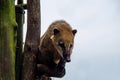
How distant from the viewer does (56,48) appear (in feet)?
31.0

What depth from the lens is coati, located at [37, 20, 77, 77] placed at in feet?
29.0

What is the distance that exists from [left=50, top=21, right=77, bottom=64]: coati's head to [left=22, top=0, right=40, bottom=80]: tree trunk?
0.80 meters

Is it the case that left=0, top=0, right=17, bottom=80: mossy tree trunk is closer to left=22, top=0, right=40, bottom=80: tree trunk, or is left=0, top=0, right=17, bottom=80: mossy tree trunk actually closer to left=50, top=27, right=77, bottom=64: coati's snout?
left=22, top=0, right=40, bottom=80: tree trunk

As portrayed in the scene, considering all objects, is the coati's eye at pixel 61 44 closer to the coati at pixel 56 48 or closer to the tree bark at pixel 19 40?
the coati at pixel 56 48

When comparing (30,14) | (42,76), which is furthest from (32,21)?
(42,76)

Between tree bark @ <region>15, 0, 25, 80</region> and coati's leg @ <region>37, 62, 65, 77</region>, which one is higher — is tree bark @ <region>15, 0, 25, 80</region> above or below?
above

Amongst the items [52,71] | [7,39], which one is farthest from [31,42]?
[52,71]

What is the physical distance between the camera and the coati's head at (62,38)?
932 cm

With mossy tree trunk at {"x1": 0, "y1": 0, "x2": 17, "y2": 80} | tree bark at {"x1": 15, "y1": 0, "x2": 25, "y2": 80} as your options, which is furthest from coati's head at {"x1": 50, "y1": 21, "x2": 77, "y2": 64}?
mossy tree trunk at {"x1": 0, "y1": 0, "x2": 17, "y2": 80}

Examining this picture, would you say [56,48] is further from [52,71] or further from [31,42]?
[31,42]

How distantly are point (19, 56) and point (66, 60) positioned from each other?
114 centimetres

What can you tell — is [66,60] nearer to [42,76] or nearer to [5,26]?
[42,76]

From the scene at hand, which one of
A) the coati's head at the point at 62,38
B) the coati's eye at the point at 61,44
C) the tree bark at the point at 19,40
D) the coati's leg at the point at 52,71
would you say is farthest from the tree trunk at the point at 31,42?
the coati's eye at the point at 61,44

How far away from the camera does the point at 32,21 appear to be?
8547 mm
